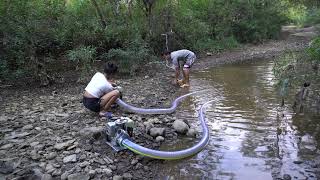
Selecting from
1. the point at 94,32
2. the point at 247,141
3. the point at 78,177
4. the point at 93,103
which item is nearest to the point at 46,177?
the point at 78,177

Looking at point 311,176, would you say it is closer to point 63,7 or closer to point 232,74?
point 232,74

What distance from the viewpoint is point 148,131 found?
648 cm

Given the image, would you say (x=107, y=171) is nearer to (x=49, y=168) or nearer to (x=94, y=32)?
(x=49, y=168)

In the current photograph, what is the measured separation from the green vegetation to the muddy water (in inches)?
153

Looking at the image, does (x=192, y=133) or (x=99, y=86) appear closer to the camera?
(x=192, y=133)

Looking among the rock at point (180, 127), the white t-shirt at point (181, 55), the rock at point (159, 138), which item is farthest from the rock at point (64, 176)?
the white t-shirt at point (181, 55)

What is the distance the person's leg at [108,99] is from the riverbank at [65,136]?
28 cm

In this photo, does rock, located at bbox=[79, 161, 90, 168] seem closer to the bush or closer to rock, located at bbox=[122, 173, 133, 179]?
rock, located at bbox=[122, 173, 133, 179]

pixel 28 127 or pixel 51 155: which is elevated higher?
pixel 28 127

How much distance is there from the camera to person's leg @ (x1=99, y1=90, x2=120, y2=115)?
6966 mm

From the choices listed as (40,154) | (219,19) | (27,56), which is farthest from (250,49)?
(40,154)

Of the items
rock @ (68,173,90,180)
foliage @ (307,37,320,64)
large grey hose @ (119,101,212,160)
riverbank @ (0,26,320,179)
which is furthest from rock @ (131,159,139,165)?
foliage @ (307,37,320,64)

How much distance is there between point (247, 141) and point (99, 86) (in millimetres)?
3077

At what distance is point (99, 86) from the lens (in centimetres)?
689
